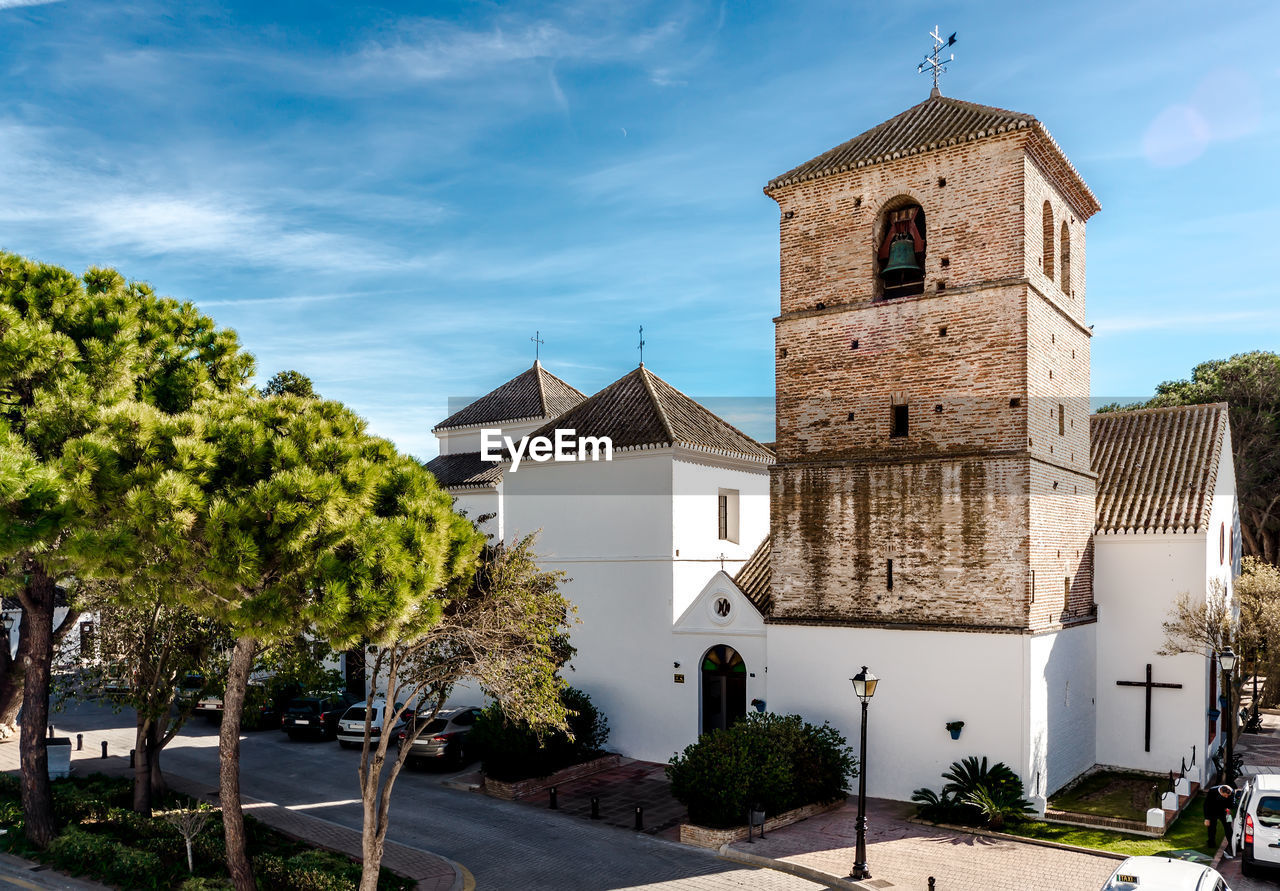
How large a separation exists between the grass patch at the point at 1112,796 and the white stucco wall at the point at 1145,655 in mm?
748

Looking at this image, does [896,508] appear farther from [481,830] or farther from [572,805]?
[481,830]

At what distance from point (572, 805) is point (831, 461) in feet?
29.9

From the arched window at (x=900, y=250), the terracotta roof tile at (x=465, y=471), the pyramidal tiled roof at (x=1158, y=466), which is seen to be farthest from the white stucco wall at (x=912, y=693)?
the terracotta roof tile at (x=465, y=471)

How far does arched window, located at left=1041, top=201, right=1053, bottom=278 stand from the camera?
19375 mm

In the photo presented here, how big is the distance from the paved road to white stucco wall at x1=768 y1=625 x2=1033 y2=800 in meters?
4.69

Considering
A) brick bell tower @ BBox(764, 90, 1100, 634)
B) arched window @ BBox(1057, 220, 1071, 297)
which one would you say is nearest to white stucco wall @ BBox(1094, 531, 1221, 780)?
brick bell tower @ BBox(764, 90, 1100, 634)

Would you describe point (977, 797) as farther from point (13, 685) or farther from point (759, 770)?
point (13, 685)

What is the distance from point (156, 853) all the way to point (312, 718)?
10700 millimetres

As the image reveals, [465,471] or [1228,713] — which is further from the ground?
[465,471]

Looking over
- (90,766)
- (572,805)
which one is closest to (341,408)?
(572,805)

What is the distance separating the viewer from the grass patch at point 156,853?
46.1ft

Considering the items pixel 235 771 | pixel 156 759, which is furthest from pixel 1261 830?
pixel 156 759

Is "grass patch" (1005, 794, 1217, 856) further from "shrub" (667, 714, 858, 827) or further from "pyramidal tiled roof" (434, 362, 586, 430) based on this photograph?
"pyramidal tiled roof" (434, 362, 586, 430)

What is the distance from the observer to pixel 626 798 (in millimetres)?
19562
